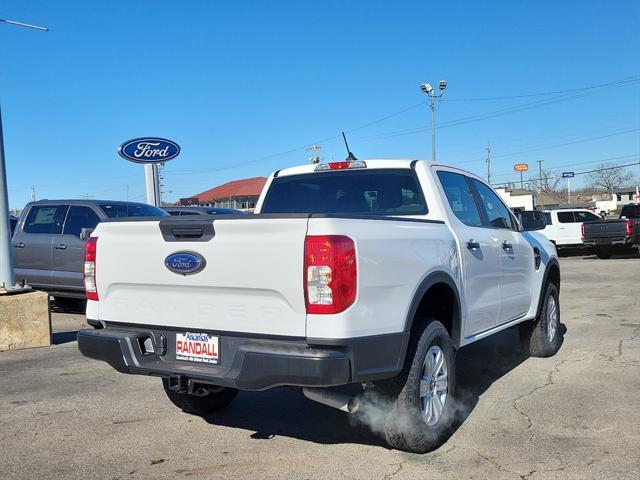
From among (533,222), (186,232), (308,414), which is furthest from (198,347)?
(533,222)

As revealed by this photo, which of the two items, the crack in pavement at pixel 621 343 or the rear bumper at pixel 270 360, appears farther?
the crack in pavement at pixel 621 343

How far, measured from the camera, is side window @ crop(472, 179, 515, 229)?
18.1 feet

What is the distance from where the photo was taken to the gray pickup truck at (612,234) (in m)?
19.9

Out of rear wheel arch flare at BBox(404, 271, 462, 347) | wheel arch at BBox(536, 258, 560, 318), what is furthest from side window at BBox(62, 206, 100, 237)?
rear wheel arch flare at BBox(404, 271, 462, 347)

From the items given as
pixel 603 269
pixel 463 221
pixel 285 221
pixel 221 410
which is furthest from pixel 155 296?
pixel 603 269

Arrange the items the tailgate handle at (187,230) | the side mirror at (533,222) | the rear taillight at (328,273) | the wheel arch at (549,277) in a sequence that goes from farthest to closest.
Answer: the wheel arch at (549,277) → the side mirror at (533,222) → the tailgate handle at (187,230) → the rear taillight at (328,273)

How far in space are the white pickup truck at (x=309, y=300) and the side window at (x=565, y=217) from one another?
20047mm

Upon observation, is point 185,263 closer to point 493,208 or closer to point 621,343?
point 493,208

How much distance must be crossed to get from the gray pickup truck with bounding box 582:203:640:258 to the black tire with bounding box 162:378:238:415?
18.2m

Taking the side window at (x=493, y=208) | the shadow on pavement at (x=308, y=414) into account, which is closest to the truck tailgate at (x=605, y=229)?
the shadow on pavement at (x=308, y=414)

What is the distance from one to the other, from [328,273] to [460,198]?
87.3 inches

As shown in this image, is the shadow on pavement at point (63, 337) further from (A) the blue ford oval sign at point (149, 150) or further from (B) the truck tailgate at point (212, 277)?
(A) the blue ford oval sign at point (149, 150)

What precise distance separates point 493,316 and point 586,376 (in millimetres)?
1462

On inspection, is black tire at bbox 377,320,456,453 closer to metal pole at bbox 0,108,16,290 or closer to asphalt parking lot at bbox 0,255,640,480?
asphalt parking lot at bbox 0,255,640,480
